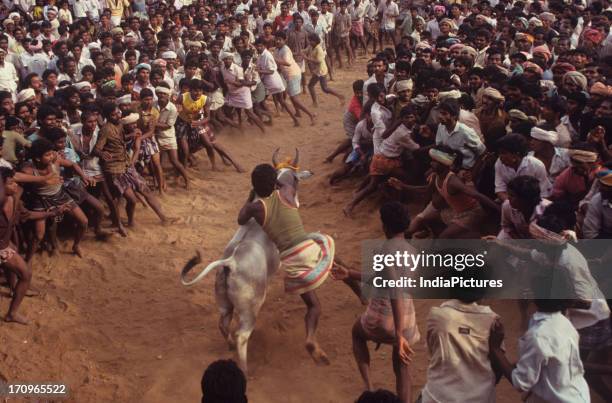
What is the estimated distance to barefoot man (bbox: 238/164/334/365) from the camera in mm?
5500

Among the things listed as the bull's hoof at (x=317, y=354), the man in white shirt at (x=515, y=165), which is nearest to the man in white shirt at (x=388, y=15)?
the man in white shirt at (x=515, y=165)

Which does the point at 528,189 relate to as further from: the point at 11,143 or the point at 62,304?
the point at 11,143

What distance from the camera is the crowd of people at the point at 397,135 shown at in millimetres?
4184

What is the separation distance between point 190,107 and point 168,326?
4224 millimetres

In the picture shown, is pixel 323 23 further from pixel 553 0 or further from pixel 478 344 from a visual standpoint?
pixel 478 344

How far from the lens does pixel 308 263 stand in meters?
5.51

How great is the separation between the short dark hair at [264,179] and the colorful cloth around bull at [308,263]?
19.5 inches

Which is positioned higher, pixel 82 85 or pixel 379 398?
pixel 379 398

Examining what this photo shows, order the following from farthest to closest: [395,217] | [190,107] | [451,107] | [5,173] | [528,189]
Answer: [190,107], [451,107], [5,173], [528,189], [395,217]

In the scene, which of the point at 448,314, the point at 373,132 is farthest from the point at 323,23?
the point at 448,314

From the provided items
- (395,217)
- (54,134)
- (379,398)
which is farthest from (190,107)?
(379,398)

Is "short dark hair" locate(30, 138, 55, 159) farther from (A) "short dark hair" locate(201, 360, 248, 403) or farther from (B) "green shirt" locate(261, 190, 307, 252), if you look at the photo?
(A) "short dark hair" locate(201, 360, 248, 403)

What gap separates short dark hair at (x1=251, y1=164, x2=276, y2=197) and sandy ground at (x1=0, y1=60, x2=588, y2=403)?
1441 millimetres

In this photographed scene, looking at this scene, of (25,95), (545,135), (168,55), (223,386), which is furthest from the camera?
(168,55)
